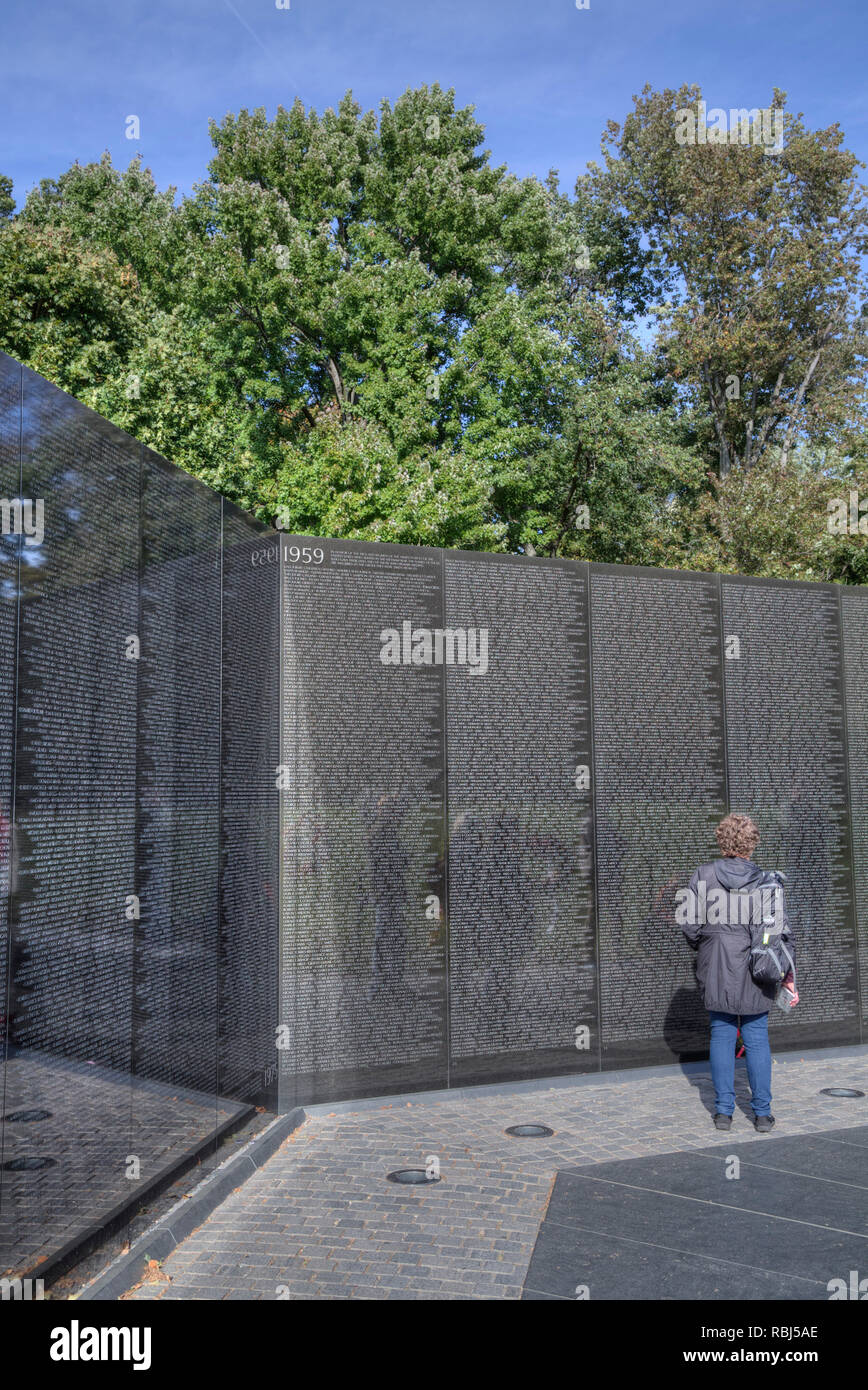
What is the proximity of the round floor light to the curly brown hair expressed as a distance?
4408 mm

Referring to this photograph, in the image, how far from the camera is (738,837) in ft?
23.0

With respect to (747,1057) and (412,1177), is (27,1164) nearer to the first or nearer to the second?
(412,1177)

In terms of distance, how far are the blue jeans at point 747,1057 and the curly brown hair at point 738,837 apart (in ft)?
3.23

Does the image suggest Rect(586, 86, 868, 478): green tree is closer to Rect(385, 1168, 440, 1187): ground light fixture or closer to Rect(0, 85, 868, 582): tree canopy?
Rect(0, 85, 868, 582): tree canopy

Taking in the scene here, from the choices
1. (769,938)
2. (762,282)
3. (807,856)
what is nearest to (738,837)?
(769,938)

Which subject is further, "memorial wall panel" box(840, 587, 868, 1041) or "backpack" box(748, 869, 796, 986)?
"memorial wall panel" box(840, 587, 868, 1041)

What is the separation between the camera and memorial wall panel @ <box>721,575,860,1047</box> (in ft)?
29.6

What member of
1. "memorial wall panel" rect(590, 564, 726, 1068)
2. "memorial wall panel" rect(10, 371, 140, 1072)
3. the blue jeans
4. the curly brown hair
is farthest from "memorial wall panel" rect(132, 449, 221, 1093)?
"memorial wall panel" rect(590, 564, 726, 1068)

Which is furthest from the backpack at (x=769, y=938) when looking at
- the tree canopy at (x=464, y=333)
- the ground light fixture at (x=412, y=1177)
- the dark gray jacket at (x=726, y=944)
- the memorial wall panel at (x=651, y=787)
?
the tree canopy at (x=464, y=333)

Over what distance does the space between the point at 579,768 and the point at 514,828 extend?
2.36ft

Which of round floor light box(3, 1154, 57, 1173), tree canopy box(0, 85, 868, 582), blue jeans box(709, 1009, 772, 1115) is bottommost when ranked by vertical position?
blue jeans box(709, 1009, 772, 1115)

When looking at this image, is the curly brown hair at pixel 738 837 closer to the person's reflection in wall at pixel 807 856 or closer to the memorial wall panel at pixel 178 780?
the person's reflection in wall at pixel 807 856

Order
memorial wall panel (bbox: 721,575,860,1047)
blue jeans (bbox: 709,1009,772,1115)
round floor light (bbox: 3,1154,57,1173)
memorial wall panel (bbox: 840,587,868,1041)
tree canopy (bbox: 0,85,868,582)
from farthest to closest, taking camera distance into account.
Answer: tree canopy (bbox: 0,85,868,582), memorial wall panel (bbox: 840,587,868,1041), memorial wall panel (bbox: 721,575,860,1047), blue jeans (bbox: 709,1009,772,1115), round floor light (bbox: 3,1154,57,1173)
